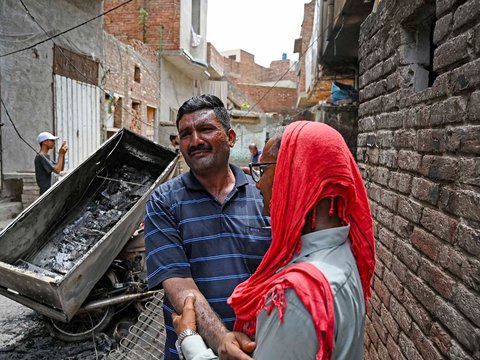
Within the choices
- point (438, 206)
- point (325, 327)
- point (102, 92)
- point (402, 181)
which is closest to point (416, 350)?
point (438, 206)

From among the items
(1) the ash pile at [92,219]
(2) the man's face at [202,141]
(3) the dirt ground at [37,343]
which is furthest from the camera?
(1) the ash pile at [92,219]

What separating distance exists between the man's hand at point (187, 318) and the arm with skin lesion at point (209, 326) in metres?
0.02

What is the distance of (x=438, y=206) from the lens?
1.83 m

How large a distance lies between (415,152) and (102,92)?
1012 cm

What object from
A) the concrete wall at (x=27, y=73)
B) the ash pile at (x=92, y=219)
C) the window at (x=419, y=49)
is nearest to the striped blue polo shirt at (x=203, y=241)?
the window at (x=419, y=49)

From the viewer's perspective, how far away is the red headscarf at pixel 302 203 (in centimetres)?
112

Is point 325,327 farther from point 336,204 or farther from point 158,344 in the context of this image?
point 158,344

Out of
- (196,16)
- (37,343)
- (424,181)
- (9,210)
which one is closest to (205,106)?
(424,181)

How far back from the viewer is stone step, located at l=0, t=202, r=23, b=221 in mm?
6703

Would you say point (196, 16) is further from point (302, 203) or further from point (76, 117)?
point (302, 203)

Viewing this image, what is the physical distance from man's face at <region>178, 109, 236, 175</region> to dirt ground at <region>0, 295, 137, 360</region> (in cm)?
275

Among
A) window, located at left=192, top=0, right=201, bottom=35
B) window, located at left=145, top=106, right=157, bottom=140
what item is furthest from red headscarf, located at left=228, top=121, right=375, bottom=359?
window, located at left=192, top=0, right=201, bottom=35

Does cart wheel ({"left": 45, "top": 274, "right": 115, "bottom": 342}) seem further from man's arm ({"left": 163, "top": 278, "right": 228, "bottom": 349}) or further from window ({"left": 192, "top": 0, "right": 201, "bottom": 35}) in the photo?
window ({"left": 192, "top": 0, "right": 201, "bottom": 35})

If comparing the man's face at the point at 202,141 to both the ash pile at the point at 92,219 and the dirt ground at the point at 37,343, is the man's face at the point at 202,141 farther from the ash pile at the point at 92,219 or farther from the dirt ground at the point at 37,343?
the ash pile at the point at 92,219
